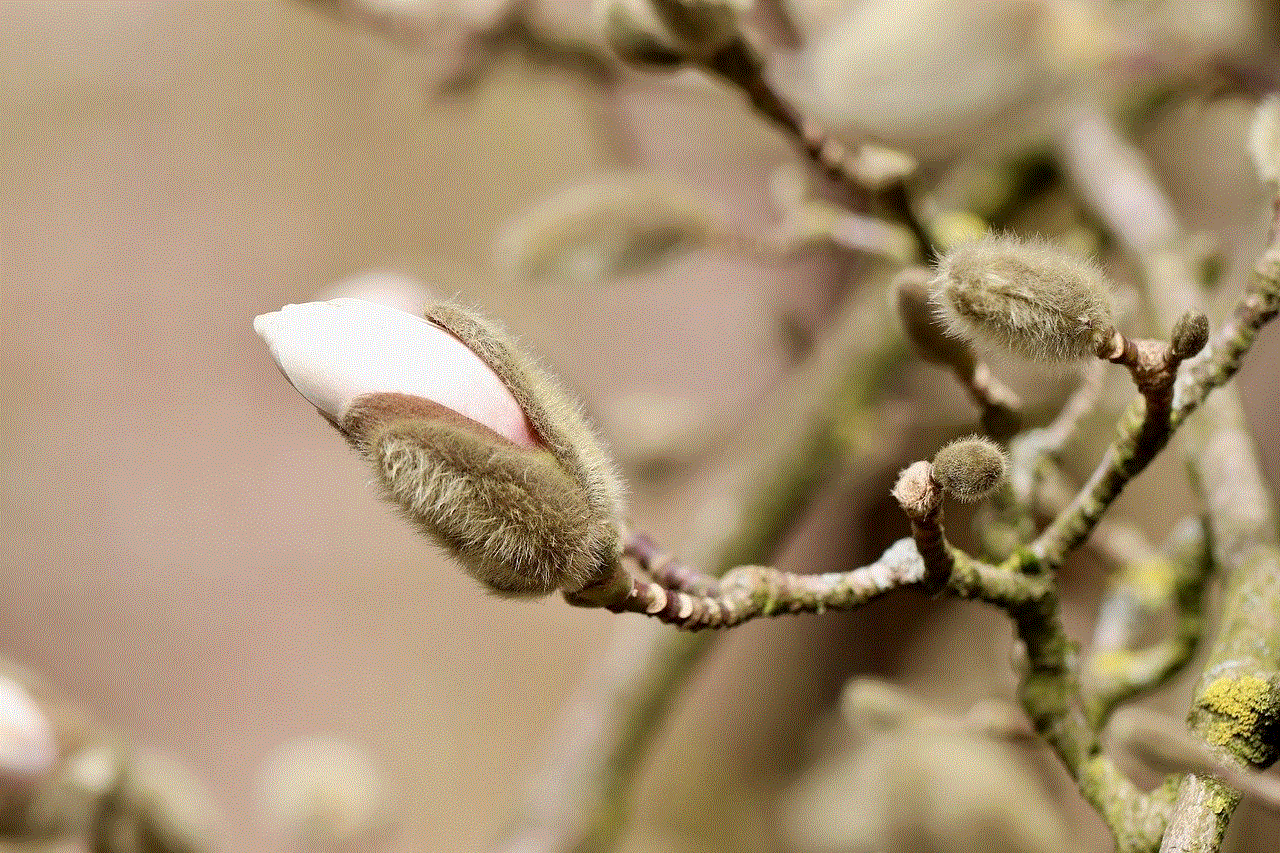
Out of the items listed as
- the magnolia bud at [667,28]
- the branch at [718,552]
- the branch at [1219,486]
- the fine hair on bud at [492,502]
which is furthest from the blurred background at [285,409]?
the fine hair on bud at [492,502]

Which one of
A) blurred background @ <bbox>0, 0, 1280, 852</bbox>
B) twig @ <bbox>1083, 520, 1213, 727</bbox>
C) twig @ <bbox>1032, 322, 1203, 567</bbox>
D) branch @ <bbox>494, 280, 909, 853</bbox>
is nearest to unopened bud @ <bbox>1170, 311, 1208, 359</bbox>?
twig @ <bbox>1032, 322, 1203, 567</bbox>

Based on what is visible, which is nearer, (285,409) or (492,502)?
(492,502)

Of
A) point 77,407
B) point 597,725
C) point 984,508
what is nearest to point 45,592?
A: point 77,407

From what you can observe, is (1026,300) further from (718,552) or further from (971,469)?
(718,552)

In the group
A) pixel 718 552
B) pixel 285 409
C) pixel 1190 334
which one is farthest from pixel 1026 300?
pixel 285 409

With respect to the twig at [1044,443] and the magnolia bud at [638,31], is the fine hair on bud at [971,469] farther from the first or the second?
the magnolia bud at [638,31]

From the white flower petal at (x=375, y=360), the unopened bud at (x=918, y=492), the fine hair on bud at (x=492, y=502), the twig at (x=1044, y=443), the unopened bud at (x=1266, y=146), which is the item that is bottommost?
the fine hair on bud at (x=492, y=502)

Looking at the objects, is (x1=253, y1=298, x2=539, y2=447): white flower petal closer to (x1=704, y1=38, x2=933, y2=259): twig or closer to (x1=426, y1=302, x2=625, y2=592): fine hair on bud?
(x1=426, y1=302, x2=625, y2=592): fine hair on bud
